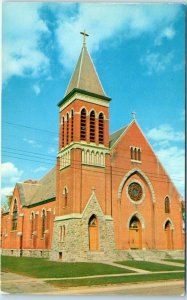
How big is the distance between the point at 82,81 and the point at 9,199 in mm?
5996

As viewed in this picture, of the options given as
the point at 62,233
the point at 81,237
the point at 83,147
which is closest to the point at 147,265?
the point at 81,237

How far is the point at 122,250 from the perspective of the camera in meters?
19.8

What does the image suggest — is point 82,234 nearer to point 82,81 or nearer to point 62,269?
point 62,269

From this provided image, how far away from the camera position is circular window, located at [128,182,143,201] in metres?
21.1

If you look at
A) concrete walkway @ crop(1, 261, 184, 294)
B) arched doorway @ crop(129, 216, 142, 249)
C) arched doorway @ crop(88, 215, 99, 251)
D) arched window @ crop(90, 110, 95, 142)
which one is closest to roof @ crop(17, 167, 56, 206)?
arched window @ crop(90, 110, 95, 142)

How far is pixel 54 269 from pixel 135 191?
6.41m

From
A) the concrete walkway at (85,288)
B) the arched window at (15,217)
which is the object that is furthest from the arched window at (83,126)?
the concrete walkway at (85,288)

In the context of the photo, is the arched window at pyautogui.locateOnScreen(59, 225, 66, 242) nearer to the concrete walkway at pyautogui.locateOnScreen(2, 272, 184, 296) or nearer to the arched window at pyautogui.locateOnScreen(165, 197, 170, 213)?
the concrete walkway at pyautogui.locateOnScreen(2, 272, 184, 296)

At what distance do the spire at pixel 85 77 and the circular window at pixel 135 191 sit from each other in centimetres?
475

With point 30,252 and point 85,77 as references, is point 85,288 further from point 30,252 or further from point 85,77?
point 85,77

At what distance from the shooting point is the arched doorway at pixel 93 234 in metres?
19.1

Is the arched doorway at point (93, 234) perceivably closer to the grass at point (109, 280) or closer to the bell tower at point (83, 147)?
the bell tower at point (83, 147)

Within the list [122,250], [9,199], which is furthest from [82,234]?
[9,199]

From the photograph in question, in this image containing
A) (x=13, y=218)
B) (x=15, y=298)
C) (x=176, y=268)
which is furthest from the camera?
(x=13, y=218)
